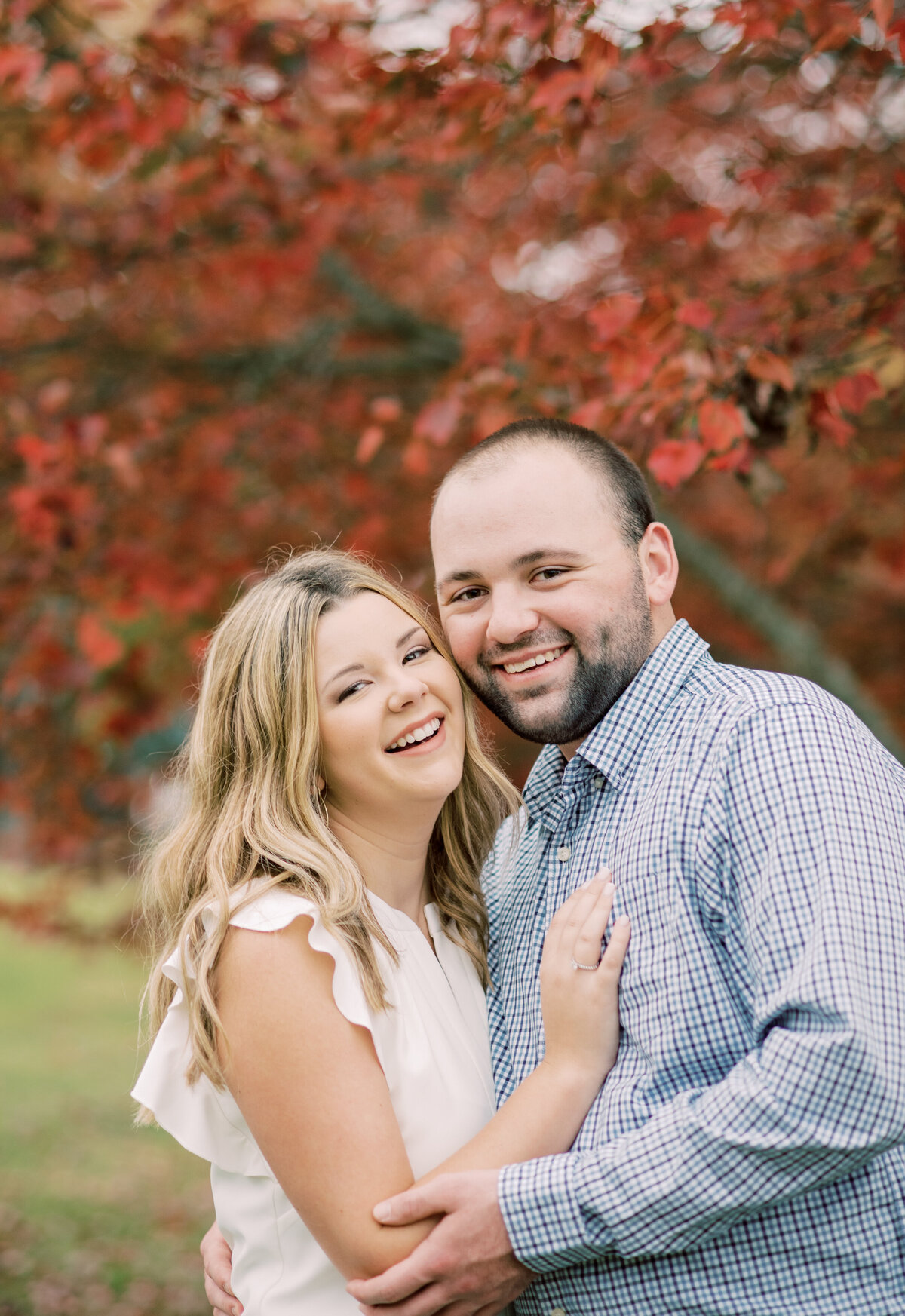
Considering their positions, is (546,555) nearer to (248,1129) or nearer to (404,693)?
(404,693)

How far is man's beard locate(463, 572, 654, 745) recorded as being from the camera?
258 cm

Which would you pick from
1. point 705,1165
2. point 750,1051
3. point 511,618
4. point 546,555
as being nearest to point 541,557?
point 546,555

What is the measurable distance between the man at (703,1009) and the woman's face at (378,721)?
0.26 metres

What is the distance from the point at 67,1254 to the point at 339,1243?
5.79 meters

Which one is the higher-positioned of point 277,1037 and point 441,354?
point 441,354

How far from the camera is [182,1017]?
2.45 meters

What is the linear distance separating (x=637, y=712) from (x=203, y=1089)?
117 cm

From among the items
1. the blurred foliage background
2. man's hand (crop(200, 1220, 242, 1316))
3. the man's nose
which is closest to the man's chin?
the man's nose

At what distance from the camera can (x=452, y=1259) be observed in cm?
206

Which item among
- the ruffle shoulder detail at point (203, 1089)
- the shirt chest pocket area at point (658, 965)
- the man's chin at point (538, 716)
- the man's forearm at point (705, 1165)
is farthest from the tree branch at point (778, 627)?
the man's forearm at point (705, 1165)

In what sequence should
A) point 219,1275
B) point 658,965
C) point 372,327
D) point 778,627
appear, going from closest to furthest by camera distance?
point 658,965
point 219,1275
point 778,627
point 372,327

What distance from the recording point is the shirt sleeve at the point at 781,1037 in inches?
73.2

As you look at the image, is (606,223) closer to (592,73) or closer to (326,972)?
(592,73)

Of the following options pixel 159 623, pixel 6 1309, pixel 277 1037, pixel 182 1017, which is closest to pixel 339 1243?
pixel 277 1037
